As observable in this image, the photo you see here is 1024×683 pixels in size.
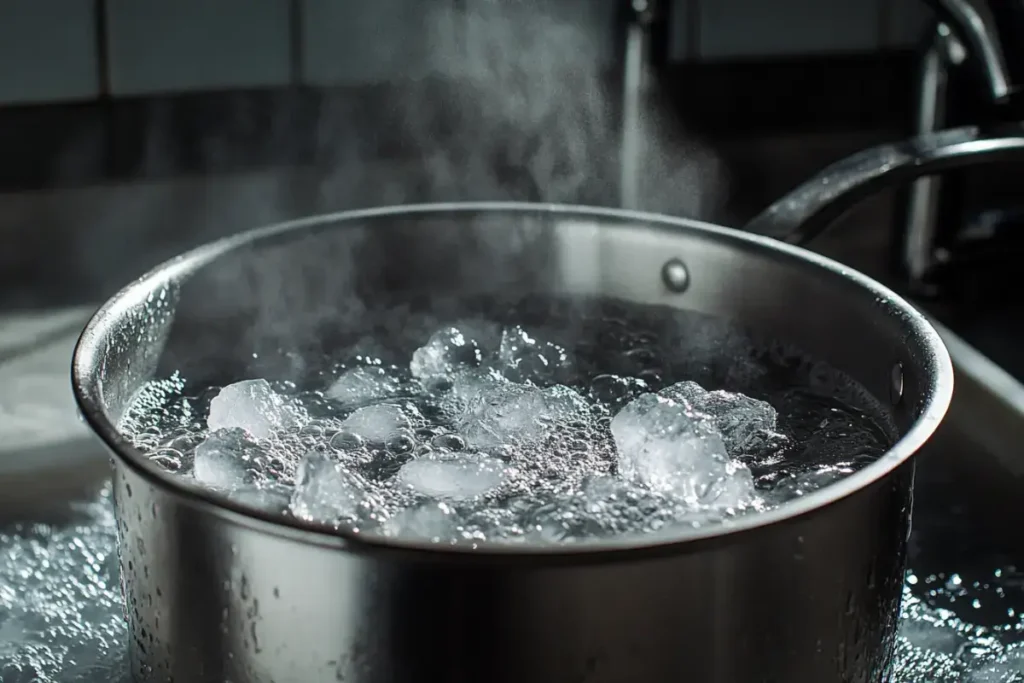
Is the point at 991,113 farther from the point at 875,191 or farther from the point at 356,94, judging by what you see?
the point at 356,94

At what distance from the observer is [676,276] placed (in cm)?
78

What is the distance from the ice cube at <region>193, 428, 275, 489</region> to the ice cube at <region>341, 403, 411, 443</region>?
0.06 meters

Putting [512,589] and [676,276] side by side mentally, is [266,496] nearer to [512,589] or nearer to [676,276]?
[512,589]

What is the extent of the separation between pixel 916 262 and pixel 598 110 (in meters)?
0.39

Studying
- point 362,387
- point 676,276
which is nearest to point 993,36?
point 676,276

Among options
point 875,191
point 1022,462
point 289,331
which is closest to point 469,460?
point 289,331

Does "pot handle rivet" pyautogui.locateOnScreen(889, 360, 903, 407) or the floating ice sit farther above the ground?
"pot handle rivet" pyautogui.locateOnScreen(889, 360, 903, 407)

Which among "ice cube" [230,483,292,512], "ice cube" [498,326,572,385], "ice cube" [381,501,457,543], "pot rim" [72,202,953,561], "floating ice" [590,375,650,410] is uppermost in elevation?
"pot rim" [72,202,953,561]

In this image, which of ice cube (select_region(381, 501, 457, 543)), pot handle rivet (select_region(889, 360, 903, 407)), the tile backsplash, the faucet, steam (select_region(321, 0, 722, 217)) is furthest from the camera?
steam (select_region(321, 0, 722, 217))

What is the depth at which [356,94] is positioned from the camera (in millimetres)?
1280

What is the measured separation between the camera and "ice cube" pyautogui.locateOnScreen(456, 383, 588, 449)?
66 cm

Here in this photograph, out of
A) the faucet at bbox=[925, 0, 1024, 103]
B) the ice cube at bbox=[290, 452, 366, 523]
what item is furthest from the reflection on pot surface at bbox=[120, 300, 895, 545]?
the faucet at bbox=[925, 0, 1024, 103]

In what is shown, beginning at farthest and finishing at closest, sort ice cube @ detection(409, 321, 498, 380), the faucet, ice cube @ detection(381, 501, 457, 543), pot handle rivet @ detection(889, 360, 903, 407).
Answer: the faucet → ice cube @ detection(409, 321, 498, 380) → pot handle rivet @ detection(889, 360, 903, 407) → ice cube @ detection(381, 501, 457, 543)

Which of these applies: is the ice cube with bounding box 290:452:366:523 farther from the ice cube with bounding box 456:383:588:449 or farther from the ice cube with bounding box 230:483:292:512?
the ice cube with bounding box 456:383:588:449
